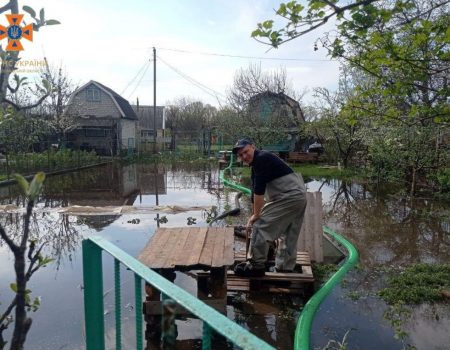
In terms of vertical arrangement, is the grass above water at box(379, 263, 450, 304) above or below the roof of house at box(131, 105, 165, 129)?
below

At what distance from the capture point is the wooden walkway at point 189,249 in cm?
373

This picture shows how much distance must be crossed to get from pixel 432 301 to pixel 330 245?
2.39 m

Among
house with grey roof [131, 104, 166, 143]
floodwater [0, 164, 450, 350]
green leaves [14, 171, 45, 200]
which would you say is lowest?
floodwater [0, 164, 450, 350]

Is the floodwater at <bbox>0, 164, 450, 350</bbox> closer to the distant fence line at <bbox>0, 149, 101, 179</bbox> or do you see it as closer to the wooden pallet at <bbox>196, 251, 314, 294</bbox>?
the wooden pallet at <bbox>196, 251, 314, 294</bbox>

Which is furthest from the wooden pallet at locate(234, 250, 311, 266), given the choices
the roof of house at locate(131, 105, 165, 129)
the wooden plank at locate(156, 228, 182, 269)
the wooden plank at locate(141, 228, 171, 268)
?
the roof of house at locate(131, 105, 165, 129)

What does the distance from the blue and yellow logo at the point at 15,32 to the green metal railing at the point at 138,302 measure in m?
0.99

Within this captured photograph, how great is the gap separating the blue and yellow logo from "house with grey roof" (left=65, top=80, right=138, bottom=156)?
27140 millimetres

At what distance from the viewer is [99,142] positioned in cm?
3052

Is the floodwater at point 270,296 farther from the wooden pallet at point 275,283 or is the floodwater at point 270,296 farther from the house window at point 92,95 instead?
the house window at point 92,95

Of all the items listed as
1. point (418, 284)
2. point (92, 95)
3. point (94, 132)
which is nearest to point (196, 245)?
point (418, 284)

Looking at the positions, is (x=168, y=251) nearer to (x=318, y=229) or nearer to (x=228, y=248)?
(x=228, y=248)

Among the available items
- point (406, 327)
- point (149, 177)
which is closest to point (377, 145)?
point (149, 177)

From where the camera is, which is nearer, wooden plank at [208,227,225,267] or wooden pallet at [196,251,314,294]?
wooden plank at [208,227,225,267]

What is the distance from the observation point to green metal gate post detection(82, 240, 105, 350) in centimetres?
206
